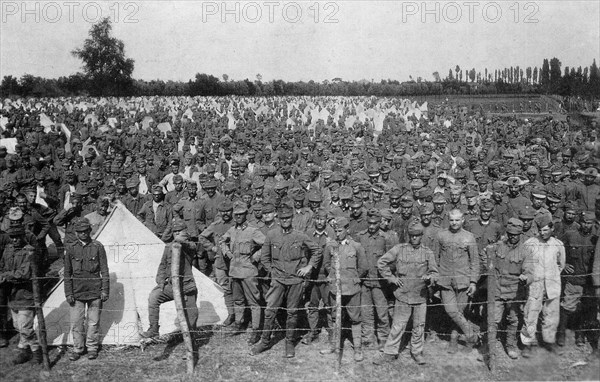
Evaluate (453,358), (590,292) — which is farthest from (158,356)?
(590,292)

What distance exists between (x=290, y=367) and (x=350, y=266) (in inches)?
66.9

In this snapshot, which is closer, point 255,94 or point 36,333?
point 36,333

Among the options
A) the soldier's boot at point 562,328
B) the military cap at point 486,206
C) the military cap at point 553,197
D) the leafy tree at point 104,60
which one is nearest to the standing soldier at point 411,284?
the military cap at point 486,206

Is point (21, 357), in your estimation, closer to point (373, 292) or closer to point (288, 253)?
point (288, 253)

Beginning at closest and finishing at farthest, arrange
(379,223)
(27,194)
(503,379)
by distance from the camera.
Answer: (503,379) < (379,223) < (27,194)

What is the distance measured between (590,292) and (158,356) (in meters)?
6.70

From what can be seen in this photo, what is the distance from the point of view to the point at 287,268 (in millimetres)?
7203

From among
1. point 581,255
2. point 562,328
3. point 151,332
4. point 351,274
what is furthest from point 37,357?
point 581,255

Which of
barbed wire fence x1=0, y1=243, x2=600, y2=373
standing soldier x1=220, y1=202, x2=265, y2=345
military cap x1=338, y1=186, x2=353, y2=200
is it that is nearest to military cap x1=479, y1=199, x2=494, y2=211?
barbed wire fence x1=0, y1=243, x2=600, y2=373

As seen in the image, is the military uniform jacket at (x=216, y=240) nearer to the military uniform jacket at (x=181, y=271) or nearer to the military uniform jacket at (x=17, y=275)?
the military uniform jacket at (x=181, y=271)

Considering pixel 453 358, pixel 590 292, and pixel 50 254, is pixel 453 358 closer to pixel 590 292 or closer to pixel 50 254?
pixel 590 292

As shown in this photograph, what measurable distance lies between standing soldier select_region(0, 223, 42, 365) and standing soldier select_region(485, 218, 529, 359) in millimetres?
6777

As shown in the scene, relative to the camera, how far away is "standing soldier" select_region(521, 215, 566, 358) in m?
7.08

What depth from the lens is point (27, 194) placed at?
32.5 feet
